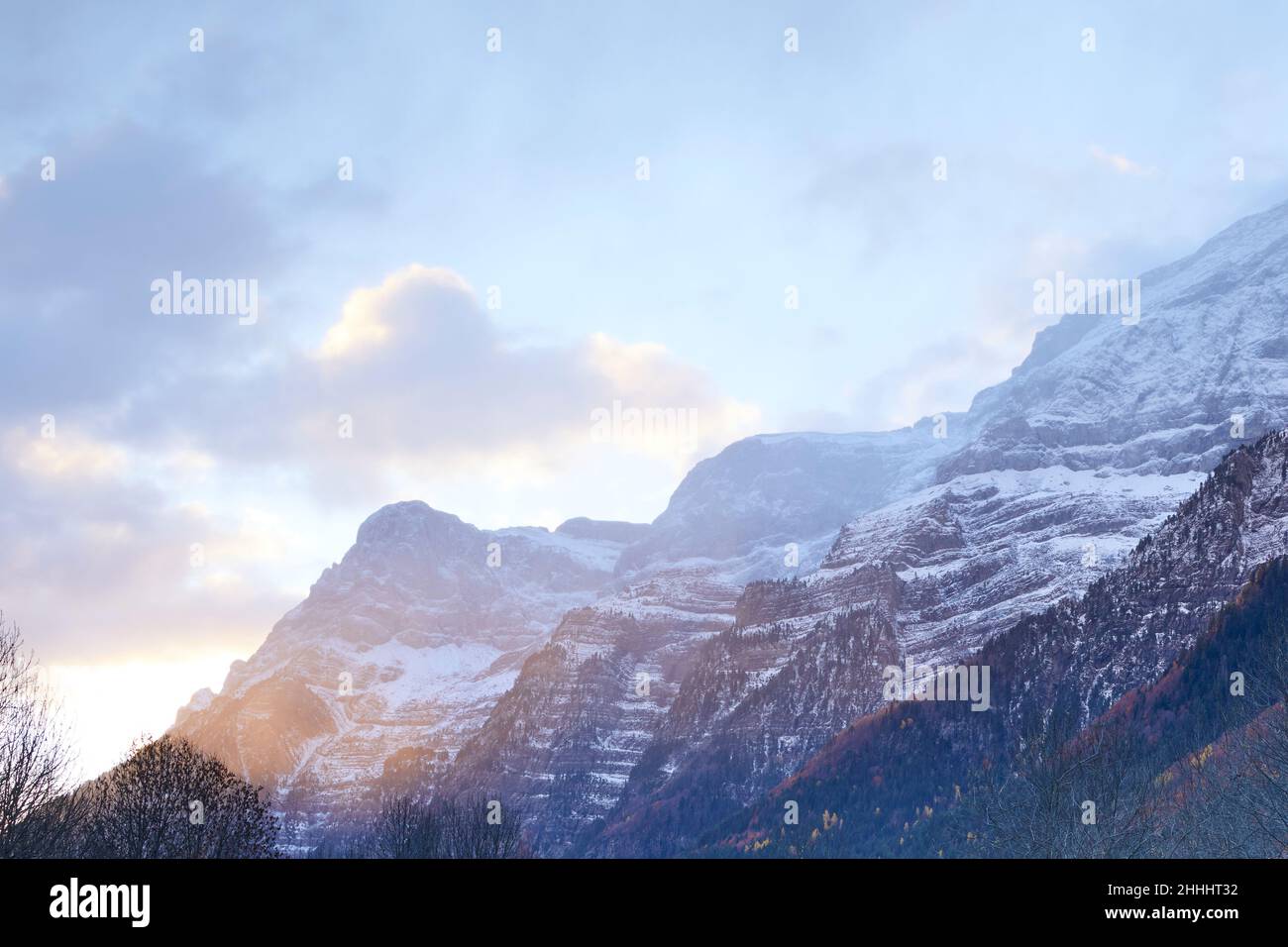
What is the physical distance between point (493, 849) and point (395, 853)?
30.9 feet
